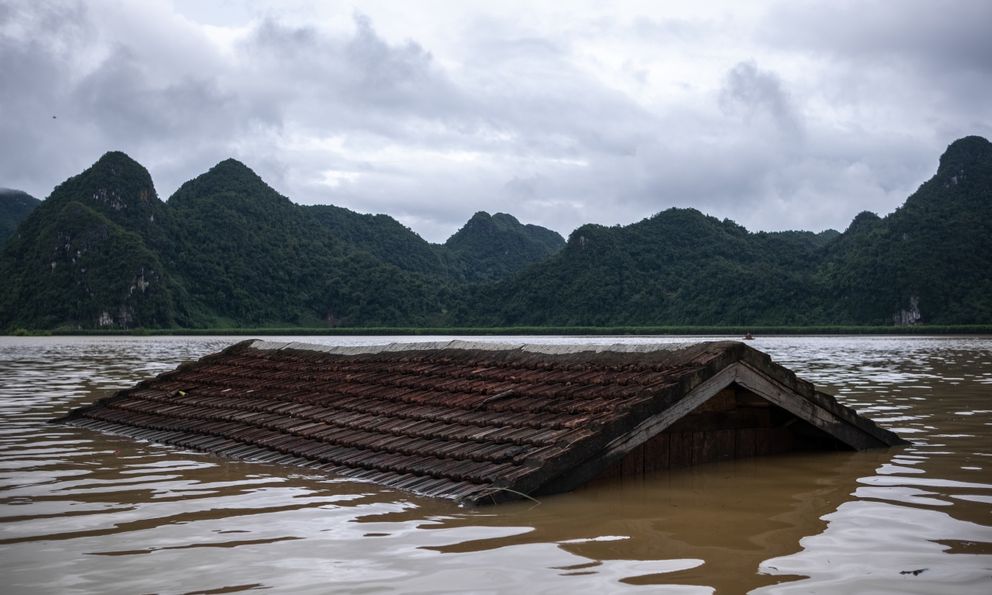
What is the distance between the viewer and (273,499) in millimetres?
6137

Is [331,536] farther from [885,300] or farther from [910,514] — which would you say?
[885,300]

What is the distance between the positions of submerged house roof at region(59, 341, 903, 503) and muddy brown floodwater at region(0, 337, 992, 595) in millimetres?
207

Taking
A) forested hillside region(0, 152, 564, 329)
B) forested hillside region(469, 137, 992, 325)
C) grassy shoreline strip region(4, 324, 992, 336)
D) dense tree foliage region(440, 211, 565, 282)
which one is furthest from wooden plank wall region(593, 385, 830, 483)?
dense tree foliage region(440, 211, 565, 282)

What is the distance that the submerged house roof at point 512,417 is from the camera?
20.0 ft

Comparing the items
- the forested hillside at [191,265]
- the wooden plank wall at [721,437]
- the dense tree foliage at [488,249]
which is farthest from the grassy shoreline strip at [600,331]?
the wooden plank wall at [721,437]

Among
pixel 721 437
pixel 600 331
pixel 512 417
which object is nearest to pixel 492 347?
pixel 512 417

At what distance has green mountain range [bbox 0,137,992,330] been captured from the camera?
91125mm

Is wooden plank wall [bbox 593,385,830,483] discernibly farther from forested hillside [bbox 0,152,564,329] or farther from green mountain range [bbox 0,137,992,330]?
forested hillside [bbox 0,152,564,329]

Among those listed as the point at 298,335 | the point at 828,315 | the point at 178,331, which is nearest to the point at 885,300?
the point at 828,315

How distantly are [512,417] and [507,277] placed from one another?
4538 inches

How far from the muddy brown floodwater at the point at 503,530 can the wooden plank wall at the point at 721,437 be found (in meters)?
0.13

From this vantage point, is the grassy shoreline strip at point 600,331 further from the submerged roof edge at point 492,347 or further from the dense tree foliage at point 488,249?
the submerged roof edge at point 492,347

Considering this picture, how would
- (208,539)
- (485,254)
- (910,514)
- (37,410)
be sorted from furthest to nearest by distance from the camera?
(485,254) < (37,410) < (910,514) < (208,539)

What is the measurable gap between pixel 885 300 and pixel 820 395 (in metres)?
88.7
